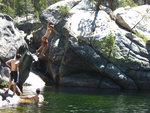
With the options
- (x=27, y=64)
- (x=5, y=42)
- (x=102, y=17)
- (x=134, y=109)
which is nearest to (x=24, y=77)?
(x=27, y=64)

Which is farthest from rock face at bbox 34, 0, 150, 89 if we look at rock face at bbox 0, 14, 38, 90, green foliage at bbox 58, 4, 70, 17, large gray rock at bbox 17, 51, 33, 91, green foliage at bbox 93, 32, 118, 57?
large gray rock at bbox 17, 51, 33, 91

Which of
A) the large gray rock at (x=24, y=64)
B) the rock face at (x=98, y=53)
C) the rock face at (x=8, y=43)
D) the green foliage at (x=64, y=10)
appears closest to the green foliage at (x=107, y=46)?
the rock face at (x=98, y=53)

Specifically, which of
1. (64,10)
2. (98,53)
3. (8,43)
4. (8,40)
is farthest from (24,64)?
(64,10)

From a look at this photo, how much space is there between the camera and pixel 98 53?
35188 mm

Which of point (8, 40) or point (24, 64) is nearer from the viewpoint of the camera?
point (24, 64)

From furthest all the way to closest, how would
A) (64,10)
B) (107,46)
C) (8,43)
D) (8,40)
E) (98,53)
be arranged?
(64,10), (98,53), (107,46), (8,40), (8,43)

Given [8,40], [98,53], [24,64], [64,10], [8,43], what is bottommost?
[24,64]

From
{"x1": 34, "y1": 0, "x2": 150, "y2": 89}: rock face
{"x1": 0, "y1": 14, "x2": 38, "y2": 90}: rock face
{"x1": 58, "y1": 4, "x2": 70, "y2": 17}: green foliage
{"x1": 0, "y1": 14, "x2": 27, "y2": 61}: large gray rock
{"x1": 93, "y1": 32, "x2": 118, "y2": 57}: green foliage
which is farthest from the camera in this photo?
{"x1": 58, "y1": 4, "x2": 70, "y2": 17}: green foliage

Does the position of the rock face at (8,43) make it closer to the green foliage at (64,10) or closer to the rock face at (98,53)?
the rock face at (98,53)

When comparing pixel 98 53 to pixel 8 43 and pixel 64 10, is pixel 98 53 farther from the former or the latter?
pixel 8 43

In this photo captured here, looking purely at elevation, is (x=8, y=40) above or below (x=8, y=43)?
above

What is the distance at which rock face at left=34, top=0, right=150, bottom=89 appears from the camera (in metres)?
34.4

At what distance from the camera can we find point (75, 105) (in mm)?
19578

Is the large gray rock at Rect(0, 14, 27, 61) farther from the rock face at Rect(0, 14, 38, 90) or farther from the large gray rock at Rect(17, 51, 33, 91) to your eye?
the large gray rock at Rect(17, 51, 33, 91)
